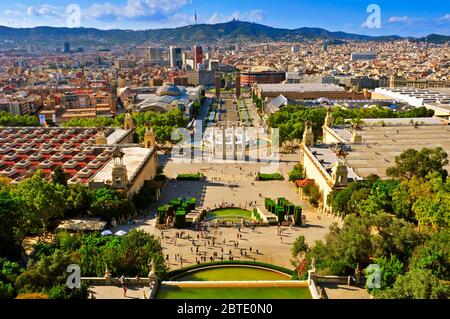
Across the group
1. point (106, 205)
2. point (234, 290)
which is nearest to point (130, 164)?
point (106, 205)

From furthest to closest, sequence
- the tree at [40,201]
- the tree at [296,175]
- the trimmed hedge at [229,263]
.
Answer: the tree at [296,175] → the tree at [40,201] → the trimmed hedge at [229,263]

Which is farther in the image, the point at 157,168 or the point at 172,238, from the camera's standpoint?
the point at 157,168

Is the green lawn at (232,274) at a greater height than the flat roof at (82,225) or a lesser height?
lesser

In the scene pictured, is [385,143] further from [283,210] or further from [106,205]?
[106,205]

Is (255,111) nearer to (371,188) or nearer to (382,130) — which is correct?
(382,130)

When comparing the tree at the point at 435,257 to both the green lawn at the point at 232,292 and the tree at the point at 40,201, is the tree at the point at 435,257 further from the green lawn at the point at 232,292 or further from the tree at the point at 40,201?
the tree at the point at 40,201

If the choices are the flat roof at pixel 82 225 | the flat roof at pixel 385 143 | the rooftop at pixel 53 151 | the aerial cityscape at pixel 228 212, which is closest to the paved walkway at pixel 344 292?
the aerial cityscape at pixel 228 212

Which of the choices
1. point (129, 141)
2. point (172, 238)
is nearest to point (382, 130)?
point (129, 141)
